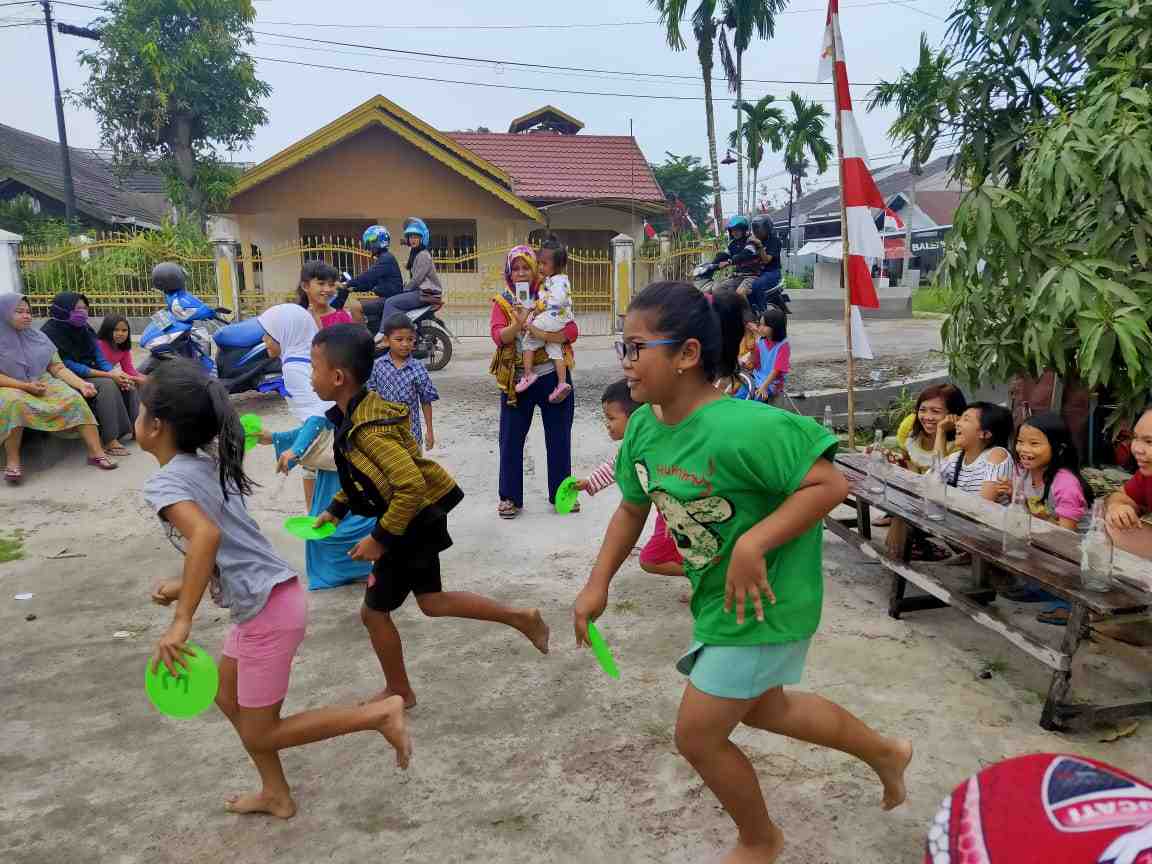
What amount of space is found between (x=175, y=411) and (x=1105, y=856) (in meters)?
2.28

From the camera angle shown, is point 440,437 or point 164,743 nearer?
point 164,743

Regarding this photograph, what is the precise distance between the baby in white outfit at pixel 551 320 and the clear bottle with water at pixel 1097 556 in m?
3.14

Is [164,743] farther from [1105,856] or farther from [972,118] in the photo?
[972,118]

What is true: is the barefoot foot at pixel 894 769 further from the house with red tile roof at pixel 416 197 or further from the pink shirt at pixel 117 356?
the house with red tile roof at pixel 416 197

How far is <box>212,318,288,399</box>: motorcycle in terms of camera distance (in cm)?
805


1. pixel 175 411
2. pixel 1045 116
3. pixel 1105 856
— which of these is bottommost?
pixel 1105 856

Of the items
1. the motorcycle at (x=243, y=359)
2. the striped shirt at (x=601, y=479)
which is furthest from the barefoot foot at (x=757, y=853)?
the motorcycle at (x=243, y=359)

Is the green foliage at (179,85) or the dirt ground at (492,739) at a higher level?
the green foliage at (179,85)

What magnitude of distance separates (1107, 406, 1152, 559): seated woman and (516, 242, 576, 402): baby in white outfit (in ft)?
10.1

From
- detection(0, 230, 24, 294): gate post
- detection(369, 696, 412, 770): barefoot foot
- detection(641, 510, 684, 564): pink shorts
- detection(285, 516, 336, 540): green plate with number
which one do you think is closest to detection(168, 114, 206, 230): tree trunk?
detection(0, 230, 24, 294): gate post

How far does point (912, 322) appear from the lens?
16.7m

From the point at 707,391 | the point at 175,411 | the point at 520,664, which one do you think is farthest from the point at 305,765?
the point at 707,391

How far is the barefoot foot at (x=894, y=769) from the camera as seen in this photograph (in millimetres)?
2365

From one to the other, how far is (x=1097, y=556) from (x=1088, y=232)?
257 centimetres
